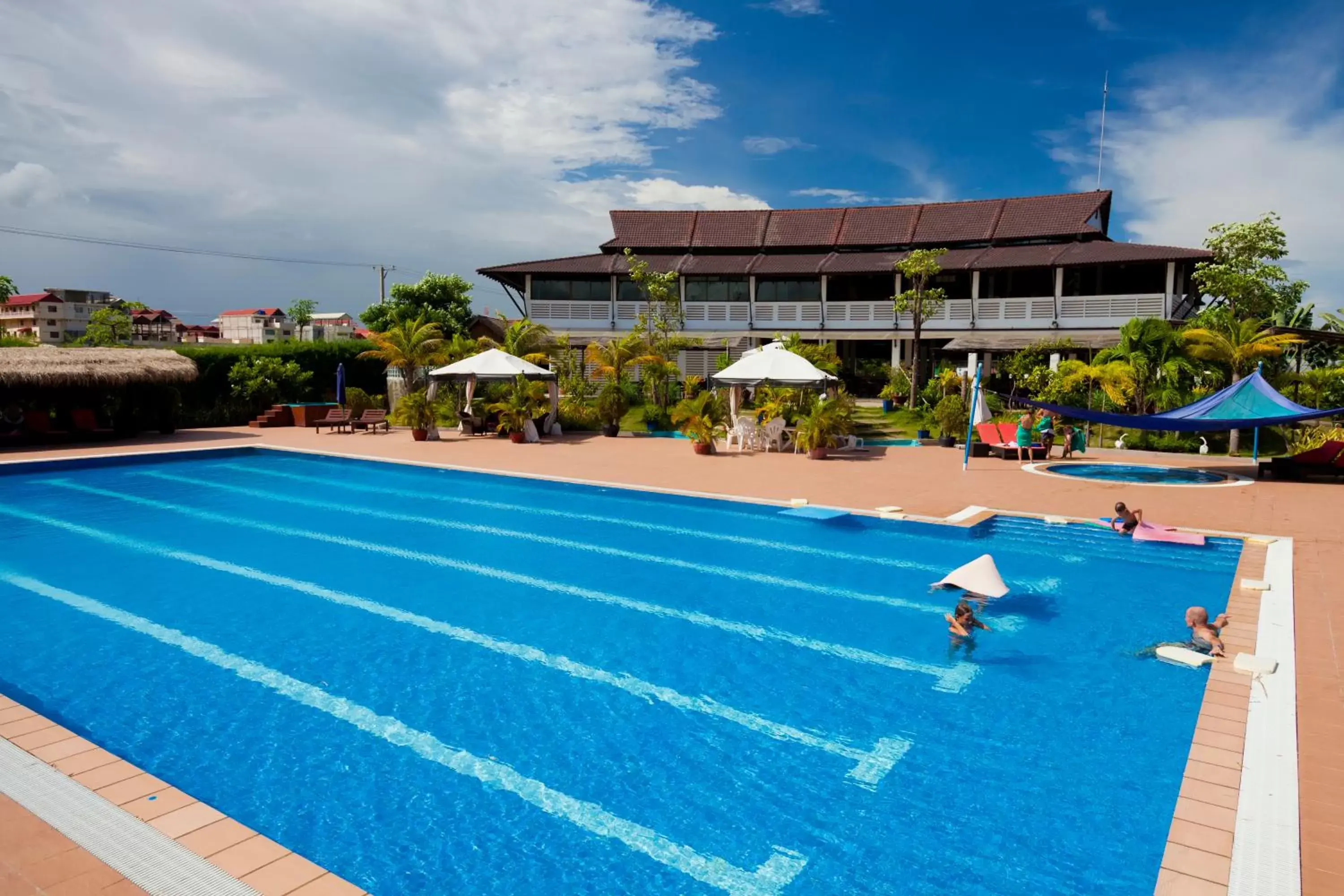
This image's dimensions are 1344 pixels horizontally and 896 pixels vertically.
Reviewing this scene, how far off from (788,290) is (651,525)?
23849 millimetres

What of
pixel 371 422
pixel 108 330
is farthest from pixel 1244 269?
pixel 108 330

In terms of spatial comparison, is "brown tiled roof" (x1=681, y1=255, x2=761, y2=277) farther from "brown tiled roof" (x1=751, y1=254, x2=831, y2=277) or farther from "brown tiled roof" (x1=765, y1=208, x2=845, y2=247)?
"brown tiled roof" (x1=765, y1=208, x2=845, y2=247)

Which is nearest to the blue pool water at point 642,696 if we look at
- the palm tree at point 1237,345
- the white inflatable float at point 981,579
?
the white inflatable float at point 981,579

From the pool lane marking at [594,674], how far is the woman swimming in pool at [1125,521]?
6803 mm

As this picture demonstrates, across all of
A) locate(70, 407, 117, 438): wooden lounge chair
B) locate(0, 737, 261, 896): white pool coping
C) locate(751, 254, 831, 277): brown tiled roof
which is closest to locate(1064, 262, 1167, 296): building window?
locate(751, 254, 831, 277): brown tiled roof

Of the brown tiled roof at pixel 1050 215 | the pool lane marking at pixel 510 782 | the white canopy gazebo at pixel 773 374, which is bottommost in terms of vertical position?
the pool lane marking at pixel 510 782

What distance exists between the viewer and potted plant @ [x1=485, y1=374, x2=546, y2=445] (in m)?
21.2

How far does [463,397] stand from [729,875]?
75.2 ft

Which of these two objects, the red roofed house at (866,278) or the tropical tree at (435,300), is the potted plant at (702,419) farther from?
the tropical tree at (435,300)

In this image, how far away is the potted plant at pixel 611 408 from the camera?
2270 cm

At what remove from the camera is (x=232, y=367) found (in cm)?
2523

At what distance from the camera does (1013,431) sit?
18.3 metres

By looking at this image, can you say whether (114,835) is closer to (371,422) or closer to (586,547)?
(586,547)

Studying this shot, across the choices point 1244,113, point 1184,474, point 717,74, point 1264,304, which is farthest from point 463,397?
point 1264,304
